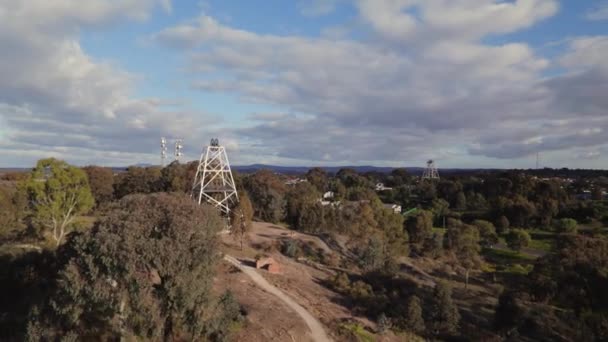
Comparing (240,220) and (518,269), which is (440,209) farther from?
(240,220)

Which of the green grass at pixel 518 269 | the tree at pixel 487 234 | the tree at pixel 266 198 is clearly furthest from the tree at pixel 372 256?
the tree at pixel 487 234

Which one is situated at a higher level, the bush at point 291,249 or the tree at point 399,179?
the tree at point 399,179

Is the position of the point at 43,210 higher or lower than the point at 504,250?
higher

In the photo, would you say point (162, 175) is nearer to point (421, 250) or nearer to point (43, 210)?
point (43, 210)

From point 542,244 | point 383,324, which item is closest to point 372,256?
point 383,324

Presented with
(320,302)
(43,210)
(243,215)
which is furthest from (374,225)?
(43,210)

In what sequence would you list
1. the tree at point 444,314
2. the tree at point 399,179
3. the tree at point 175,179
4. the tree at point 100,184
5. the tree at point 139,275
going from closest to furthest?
1. the tree at point 139,275
2. the tree at point 444,314
3. the tree at point 100,184
4. the tree at point 175,179
5. the tree at point 399,179

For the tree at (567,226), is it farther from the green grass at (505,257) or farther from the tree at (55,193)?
the tree at (55,193)
